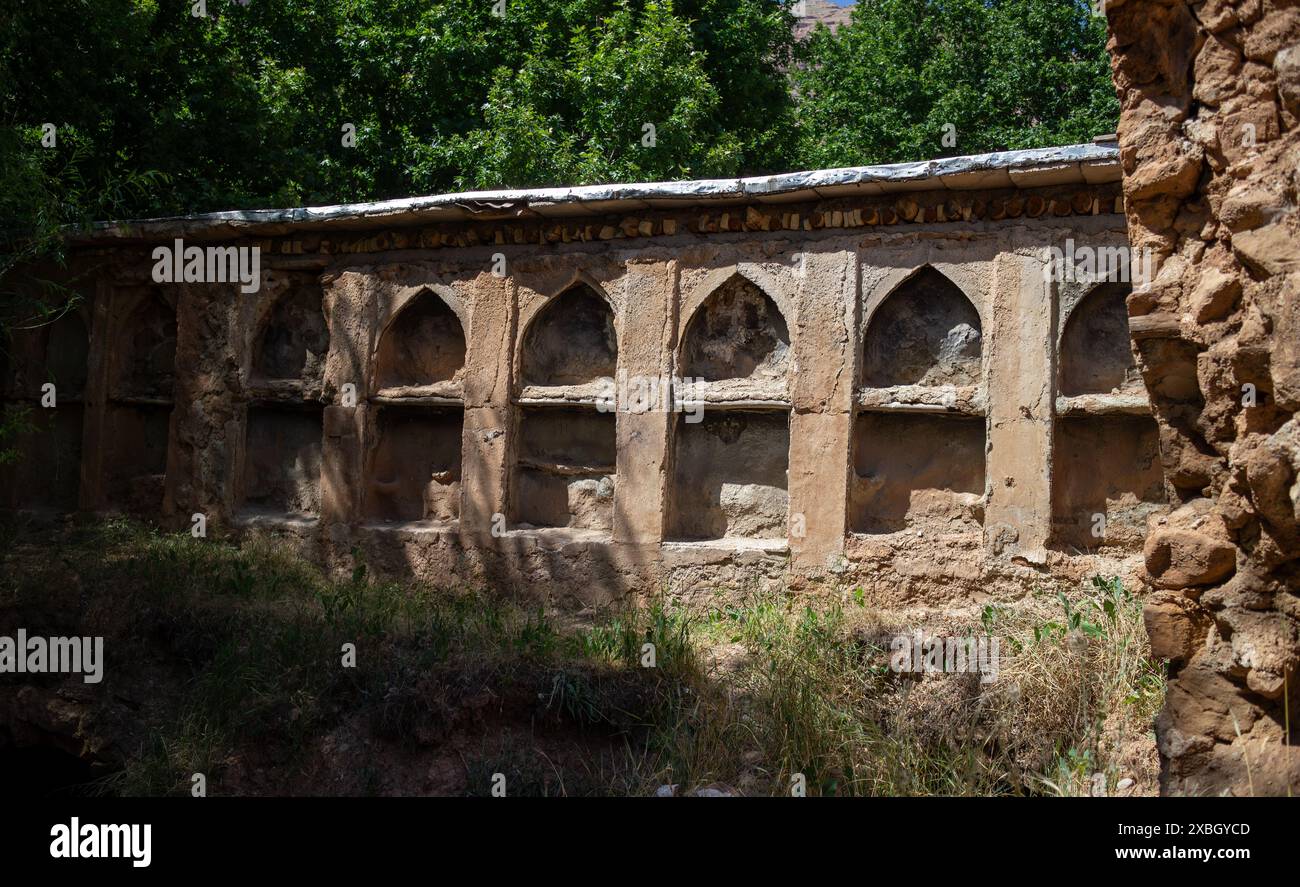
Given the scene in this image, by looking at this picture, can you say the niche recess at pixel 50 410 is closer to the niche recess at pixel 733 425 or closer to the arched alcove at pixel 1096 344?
the niche recess at pixel 733 425

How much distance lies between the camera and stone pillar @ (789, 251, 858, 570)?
7766 millimetres

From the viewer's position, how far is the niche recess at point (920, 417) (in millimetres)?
7695

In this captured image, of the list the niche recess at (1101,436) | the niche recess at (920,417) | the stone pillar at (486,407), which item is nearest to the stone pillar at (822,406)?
the niche recess at (920,417)

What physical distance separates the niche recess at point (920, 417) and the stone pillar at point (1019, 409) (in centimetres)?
21

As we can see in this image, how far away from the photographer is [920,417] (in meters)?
7.91

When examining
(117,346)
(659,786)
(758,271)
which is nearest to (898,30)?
(758,271)

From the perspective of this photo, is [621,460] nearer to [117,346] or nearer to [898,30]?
[117,346]

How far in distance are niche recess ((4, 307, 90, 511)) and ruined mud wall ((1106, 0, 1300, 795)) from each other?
9.40 meters

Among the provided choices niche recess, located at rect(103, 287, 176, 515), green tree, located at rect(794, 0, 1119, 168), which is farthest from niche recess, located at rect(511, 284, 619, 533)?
green tree, located at rect(794, 0, 1119, 168)

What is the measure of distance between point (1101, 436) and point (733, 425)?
2550mm

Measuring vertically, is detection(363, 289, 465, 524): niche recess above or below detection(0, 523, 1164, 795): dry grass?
above

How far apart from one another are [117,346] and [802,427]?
638 centimetres

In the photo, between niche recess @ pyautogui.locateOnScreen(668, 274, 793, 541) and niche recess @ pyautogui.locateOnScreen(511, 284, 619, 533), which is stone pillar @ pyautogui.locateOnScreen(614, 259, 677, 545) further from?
niche recess @ pyautogui.locateOnScreen(511, 284, 619, 533)

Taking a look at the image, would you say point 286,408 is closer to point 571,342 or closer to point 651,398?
point 571,342
